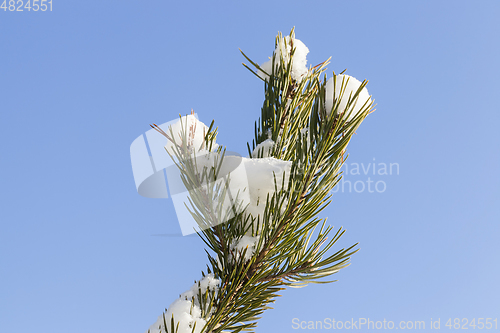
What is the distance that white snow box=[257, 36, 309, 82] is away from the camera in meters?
1.83

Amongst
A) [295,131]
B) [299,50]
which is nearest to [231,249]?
[295,131]

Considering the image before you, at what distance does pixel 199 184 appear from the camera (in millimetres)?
1496

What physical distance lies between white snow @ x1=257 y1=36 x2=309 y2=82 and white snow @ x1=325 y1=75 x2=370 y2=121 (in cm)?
24

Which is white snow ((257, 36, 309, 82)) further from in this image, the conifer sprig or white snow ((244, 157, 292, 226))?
white snow ((244, 157, 292, 226))

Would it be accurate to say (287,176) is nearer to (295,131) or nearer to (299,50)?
(295,131)

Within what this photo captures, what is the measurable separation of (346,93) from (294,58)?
375 mm

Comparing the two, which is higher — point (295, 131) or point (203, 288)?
point (295, 131)

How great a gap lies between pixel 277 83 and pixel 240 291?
1002mm

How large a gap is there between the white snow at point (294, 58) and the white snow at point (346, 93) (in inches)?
9.4

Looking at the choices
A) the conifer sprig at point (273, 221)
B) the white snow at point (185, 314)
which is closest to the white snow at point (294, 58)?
the conifer sprig at point (273, 221)

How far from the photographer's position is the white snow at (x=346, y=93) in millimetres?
1597

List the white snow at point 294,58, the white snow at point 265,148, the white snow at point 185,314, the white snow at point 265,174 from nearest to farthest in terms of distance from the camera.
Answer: the white snow at point 185,314
the white snow at point 265,174
the white snow at point 265,148
the white snow at point 294,58

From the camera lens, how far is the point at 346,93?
1612mm

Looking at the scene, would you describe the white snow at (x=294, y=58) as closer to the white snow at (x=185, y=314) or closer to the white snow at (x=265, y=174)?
the white snow at (x=265, y=174)
